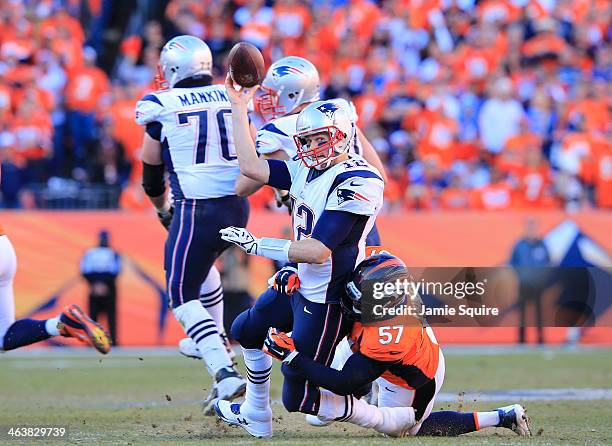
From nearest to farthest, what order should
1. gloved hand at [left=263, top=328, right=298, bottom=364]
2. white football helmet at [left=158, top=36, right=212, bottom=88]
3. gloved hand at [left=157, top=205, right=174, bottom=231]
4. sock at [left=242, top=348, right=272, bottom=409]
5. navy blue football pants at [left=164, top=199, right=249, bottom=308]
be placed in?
1. gloved hand at [left=263, top=328, right=298, bottom=364]
2. sock at [left=242, top=348, right=272, bottom=409]
3. navy blue football pants at [left=164, top=199, right=249, bottom=308]
4. white football helmet at [left=158, top=36, right=212, bottom=88]
5. gloved hand at [left=157, top=205, right=174, bottom=231]

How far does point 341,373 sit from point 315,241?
2.19 feet

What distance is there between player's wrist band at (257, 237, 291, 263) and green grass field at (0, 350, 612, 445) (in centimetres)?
90

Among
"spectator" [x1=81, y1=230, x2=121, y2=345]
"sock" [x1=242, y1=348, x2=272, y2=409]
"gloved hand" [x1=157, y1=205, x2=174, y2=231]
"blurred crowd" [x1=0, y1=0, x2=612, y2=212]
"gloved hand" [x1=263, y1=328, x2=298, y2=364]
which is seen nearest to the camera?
"gloved hand" [x1=263, y1=328, x2=298, y2=364]

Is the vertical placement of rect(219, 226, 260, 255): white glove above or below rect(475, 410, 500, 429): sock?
above

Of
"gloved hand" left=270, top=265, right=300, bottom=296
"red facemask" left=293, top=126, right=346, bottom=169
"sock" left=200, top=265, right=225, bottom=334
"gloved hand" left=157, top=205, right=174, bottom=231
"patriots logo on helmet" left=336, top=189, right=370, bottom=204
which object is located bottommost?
"sock" left=200, top=265, right=225, bottom=334

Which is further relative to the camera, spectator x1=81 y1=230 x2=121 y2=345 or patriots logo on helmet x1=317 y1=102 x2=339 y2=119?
spectator x1=81 y1=230 x2=121 y2=345

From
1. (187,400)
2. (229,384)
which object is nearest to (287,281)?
(229,384)

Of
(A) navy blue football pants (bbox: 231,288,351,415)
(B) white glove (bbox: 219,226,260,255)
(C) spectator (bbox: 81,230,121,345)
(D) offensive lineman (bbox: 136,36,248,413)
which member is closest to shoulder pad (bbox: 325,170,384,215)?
(B) white glove (bbox: 219,226,260,255)

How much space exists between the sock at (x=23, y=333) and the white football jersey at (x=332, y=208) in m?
2.05

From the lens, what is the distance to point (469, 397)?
8219 millimetres

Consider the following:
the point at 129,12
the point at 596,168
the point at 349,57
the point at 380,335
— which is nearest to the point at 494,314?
the point at 380,335

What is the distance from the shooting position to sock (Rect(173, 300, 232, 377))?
6891 mm

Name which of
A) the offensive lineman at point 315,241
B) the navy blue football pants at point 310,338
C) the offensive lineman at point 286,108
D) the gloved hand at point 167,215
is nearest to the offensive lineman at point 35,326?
the offensive lineman at point 286,108

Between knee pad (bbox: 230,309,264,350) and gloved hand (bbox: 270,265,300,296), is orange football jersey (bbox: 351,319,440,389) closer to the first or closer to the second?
gloved hand (bbox: 270,265,300,296)
